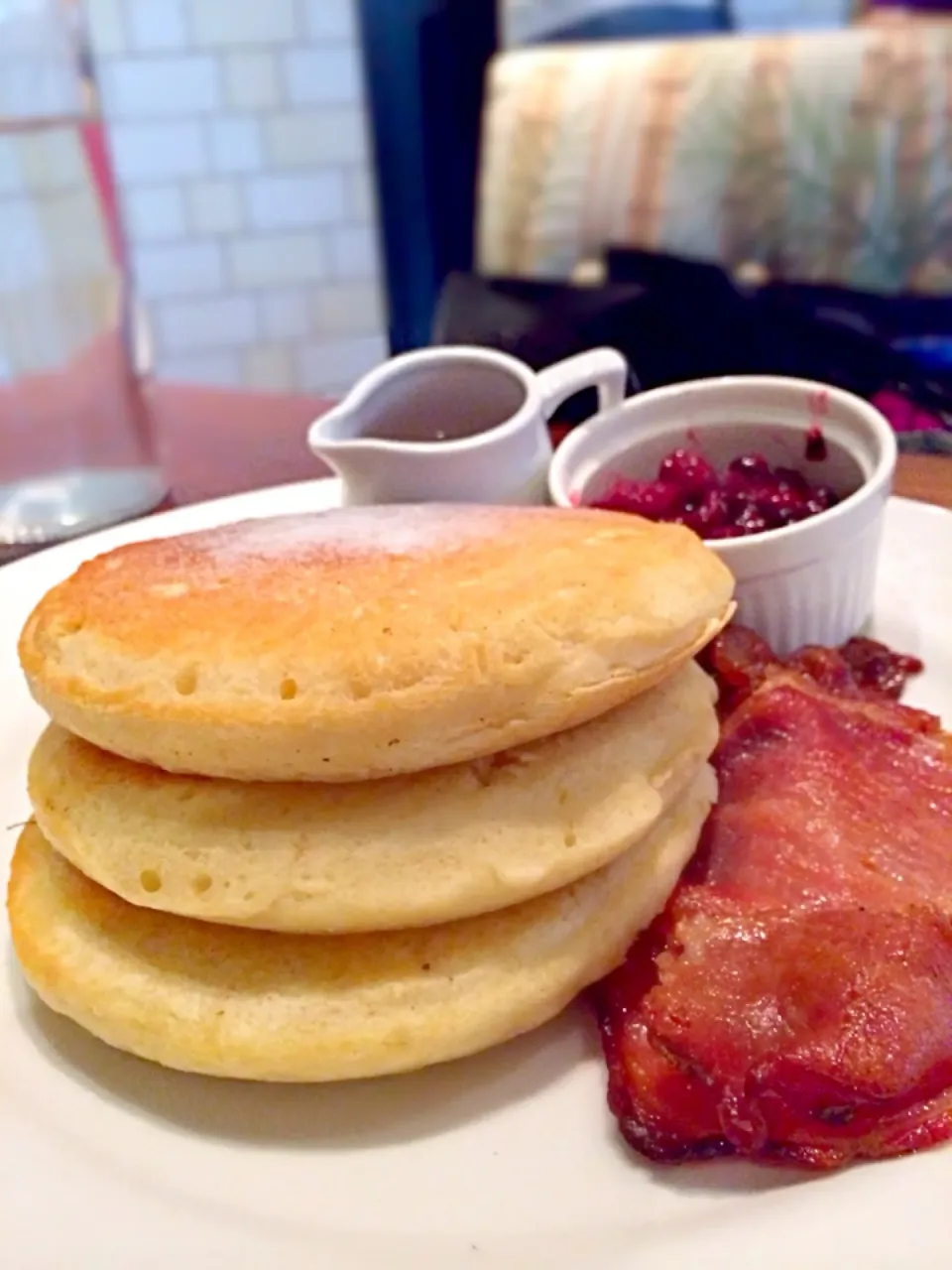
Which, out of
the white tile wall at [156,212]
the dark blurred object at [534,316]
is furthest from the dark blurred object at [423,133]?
the white tile wall at [156,212]

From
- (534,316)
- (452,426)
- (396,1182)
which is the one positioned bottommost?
(534,316)

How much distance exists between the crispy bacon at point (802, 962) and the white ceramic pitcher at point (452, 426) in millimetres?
491

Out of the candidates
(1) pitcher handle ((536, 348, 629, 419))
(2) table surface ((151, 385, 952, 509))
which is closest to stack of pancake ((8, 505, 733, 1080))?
(1) pitcher handle ((536, 348, 629, 419))

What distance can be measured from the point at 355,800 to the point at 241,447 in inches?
67.4

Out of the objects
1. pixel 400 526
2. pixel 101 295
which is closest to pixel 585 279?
pixel 101 295

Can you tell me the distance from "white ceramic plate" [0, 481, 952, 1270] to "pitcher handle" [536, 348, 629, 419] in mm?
953

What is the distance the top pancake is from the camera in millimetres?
995

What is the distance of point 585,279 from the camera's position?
4070 mm

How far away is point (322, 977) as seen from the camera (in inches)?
40.9

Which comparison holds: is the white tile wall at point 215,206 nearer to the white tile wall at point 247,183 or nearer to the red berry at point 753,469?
the white tile wall at point 247,183

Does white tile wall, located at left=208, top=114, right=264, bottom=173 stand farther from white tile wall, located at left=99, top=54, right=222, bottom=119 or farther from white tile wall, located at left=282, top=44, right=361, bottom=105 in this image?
white tile wall, located at left=282, top=44, right=361, bottom=105

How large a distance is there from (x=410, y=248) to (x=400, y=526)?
3.65 meters

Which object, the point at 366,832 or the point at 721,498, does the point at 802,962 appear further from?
the point at 721,498

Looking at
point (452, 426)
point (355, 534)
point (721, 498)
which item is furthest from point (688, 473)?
point (355, 534)
